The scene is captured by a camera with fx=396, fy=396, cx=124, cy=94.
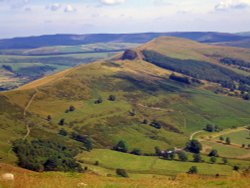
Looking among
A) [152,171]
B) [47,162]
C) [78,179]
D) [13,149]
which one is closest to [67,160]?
[47,162]

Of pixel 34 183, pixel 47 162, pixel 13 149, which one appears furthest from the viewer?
pixel 13 149

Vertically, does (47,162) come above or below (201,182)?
below

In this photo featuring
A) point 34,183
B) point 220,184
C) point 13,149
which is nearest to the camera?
point 34,183

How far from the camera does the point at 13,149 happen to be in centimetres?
19675

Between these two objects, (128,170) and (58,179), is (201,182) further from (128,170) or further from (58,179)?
(128,170)

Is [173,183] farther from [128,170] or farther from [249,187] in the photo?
[128,170]

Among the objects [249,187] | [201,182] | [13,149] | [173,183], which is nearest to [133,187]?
[173,183]

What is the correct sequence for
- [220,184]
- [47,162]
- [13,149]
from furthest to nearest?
[13,149] → [47,162] → [220,184]

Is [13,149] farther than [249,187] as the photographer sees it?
Yes

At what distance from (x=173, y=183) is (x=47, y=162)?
500 feet

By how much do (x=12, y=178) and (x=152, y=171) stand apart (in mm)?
165435

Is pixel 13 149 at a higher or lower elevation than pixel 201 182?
lower

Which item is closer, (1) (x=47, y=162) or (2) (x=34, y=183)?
(2) (x=34, y=183)

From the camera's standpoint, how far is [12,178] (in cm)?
3650
